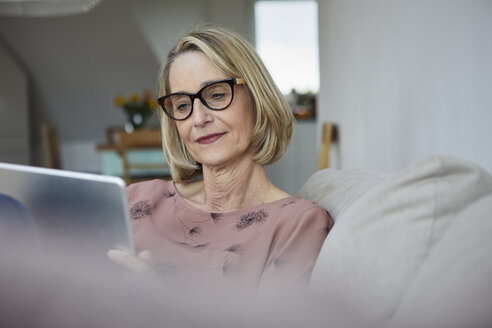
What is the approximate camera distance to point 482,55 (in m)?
1.26

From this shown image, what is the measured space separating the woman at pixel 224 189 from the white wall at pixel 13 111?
7127 mm

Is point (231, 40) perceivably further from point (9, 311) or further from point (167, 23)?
point (167, 23)

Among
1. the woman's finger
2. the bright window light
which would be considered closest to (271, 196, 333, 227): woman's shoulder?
the woman's finger

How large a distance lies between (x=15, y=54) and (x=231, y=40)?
23.9ft

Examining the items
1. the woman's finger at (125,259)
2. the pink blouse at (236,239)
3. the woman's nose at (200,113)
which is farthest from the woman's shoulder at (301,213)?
the woman's finger at (125,259)

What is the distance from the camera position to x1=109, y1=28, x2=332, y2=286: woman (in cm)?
105

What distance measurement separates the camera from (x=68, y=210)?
767mm

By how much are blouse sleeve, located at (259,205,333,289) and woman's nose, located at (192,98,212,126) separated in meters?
0.31

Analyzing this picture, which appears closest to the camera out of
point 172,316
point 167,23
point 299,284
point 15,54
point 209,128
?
point 172,316

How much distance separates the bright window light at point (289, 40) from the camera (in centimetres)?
732

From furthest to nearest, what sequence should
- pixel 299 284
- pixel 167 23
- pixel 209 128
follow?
pixel 167 23 → pixel 209 128 → pixel 299 284

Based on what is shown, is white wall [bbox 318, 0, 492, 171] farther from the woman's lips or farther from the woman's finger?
the woman's finger

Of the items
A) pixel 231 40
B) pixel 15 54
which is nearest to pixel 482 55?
pixel 231 40

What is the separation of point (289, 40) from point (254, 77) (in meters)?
6.40
